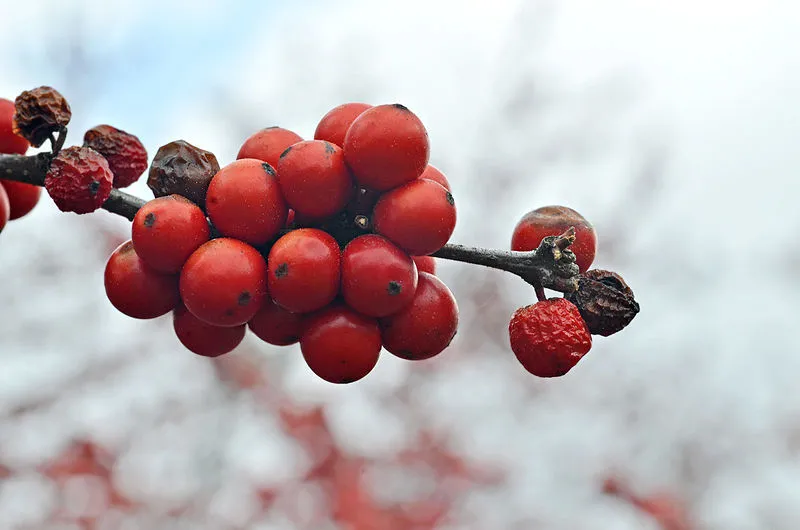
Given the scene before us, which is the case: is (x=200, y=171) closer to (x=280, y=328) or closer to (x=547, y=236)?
(x=280, y=328)

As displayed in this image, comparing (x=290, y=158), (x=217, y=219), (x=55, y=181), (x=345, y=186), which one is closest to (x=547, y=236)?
(x=345, y=186)

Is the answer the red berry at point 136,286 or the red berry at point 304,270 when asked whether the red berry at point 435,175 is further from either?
the red berry at point 136,286

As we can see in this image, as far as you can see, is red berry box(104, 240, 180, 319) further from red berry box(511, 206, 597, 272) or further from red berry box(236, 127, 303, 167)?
red berry box(511, 206, 597, 272)

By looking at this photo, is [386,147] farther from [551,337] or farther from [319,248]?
[551,337]

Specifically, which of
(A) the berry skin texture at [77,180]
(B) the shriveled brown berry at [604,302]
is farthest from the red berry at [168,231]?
(B) the shriveled brown berry at [604,302]

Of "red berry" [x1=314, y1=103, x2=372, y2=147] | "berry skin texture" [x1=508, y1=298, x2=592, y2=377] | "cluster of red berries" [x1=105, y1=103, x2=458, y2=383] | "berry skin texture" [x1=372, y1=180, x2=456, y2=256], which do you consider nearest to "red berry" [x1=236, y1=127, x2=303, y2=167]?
"red berry" [x1=314, y1=103, x2=372, y2=147]

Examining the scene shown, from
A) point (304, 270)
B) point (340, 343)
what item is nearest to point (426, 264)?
point (340, 343)
